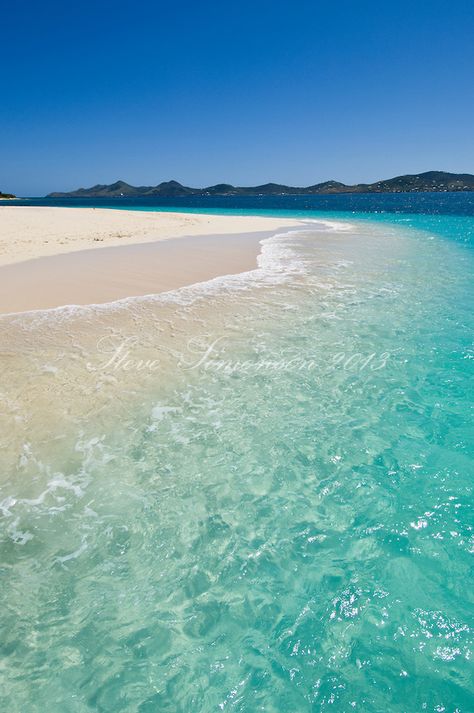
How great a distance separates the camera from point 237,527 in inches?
161

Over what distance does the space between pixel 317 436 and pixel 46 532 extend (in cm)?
341

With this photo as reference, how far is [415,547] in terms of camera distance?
12.3ft

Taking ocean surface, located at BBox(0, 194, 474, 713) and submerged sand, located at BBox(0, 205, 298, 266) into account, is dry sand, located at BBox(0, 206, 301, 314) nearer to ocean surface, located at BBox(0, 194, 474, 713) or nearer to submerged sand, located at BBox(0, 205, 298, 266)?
submerged sand, located at BBox(0, 205, 298, 266)

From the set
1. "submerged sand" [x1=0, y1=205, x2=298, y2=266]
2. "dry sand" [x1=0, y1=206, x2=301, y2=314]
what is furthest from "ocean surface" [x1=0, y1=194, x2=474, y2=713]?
"submerged sand" [x1=0, y1=205, x2=298, y2=266]

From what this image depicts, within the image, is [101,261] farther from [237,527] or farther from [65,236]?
[237,527]

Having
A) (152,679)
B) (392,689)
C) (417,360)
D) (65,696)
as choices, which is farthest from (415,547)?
(417,360)

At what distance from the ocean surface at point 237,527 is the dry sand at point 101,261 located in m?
5.11

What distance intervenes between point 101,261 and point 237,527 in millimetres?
17191

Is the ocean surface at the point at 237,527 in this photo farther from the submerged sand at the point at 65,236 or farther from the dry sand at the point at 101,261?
the submerged sand at the point at 65,236

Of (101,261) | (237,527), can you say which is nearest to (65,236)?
(101,261)

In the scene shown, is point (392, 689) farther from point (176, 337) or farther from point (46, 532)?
point (176, 337)

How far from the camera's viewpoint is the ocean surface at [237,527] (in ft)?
9.29

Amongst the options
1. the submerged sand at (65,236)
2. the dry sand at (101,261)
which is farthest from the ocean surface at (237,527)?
the submerged sand at (65,236)

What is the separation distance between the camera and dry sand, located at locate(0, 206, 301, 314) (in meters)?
13.3
